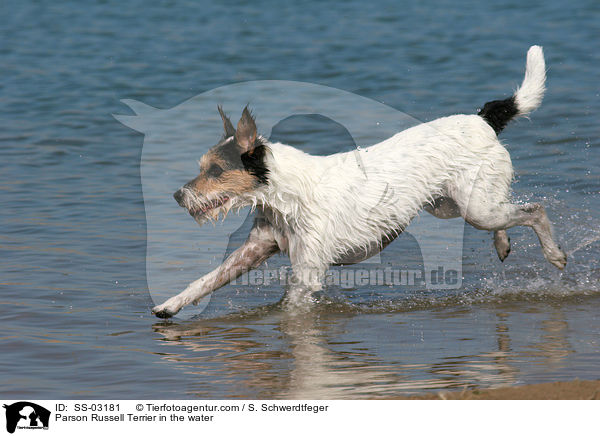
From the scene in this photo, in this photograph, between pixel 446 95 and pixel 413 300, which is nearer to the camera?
pixel 413 300

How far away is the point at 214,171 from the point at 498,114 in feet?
7.83

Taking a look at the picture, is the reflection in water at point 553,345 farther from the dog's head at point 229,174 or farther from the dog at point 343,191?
the dog's head at point 229,174

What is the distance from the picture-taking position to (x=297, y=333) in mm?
6172

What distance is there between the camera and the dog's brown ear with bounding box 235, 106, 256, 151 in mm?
5906

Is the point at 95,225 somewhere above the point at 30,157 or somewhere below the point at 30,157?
below

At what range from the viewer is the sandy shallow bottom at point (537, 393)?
4160 mm

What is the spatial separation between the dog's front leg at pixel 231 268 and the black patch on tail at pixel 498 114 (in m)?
1.98

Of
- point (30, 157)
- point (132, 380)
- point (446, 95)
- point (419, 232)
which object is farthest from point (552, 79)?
point (132, 380)

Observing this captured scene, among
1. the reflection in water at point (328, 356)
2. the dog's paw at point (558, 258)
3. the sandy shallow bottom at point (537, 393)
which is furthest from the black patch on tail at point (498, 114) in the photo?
the sandy shallow bottom at point (537, 393)

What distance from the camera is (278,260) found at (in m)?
8.24

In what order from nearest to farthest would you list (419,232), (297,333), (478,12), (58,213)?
(297,333) → (419,232) → (58,213) → (478,12)

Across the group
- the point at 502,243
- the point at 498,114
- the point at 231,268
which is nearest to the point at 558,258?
the point at 502,243

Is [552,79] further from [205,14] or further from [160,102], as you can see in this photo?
[205,14]

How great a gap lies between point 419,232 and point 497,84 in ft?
20.0
